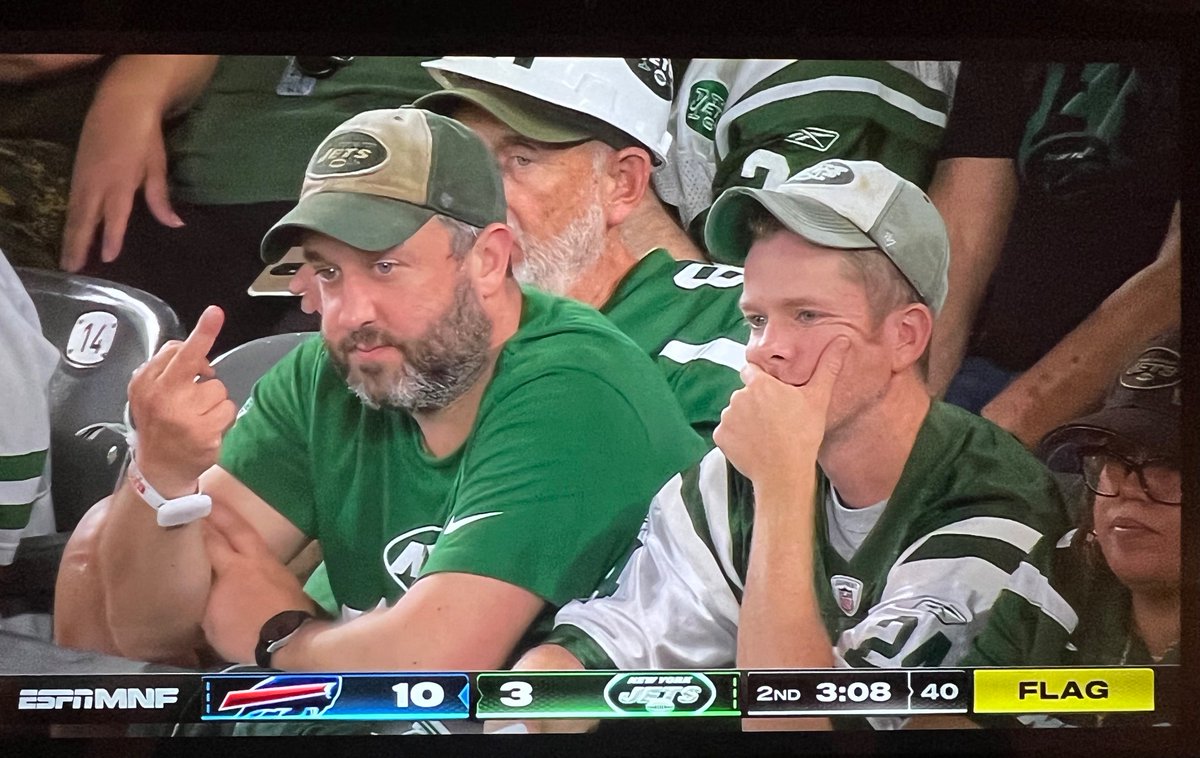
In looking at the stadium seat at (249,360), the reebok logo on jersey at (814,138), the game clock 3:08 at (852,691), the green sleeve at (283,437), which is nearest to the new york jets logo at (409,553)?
the green sleeve at (283,437)

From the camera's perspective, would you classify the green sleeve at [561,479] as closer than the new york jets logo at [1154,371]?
Yes

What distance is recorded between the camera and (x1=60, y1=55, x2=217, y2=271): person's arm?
6.45ft

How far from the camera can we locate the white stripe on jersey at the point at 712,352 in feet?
6.42

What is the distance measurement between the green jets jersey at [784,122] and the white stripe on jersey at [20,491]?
1170 mm

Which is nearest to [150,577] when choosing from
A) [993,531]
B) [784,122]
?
[784,122]

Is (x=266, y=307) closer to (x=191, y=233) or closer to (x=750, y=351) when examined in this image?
(x=191, y=233)

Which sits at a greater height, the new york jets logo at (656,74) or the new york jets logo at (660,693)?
the new york jets logo at (656,74)

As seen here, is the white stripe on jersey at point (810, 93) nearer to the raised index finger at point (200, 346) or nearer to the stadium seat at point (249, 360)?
the stadium seat at point (249, 360)

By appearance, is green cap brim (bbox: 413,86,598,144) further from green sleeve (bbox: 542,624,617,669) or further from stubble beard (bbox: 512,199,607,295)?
green sleeve (bbox: 542,624,617,669)

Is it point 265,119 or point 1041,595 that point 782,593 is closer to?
point 1041,595

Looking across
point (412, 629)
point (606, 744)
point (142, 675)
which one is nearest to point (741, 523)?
point (606, 744)

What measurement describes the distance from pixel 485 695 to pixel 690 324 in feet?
2.33

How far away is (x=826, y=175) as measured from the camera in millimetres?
1977

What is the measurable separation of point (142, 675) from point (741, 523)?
40.9 inches
